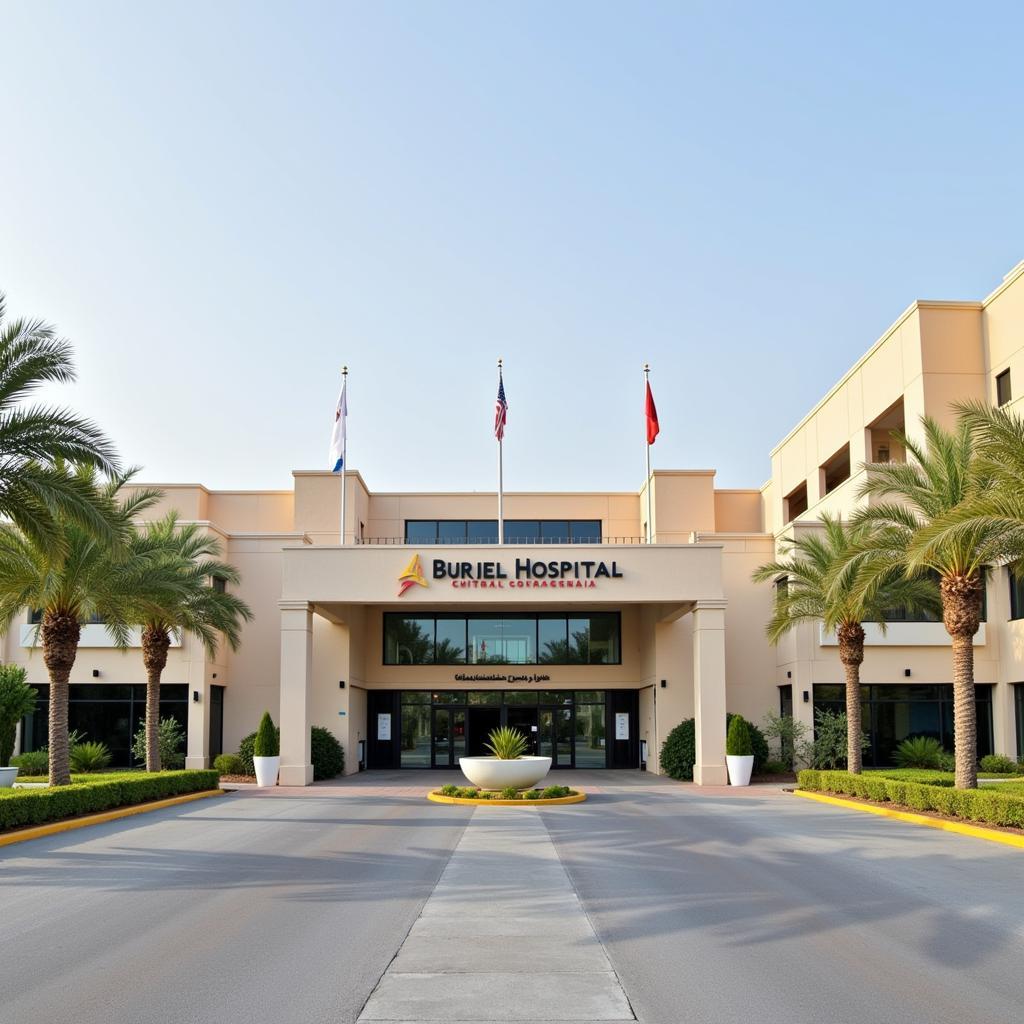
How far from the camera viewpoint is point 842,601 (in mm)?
26672

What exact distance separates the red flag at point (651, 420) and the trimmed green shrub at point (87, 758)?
18873 mm

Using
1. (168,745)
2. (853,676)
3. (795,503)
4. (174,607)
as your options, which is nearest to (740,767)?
(853,676)

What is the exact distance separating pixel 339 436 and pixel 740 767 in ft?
51.5

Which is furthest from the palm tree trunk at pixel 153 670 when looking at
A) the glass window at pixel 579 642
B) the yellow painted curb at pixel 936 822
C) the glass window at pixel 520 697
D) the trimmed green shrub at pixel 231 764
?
the yellow painted curb at pixel 936 822

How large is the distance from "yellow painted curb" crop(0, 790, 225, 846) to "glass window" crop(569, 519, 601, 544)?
18.5 m

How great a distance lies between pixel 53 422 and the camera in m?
18.3

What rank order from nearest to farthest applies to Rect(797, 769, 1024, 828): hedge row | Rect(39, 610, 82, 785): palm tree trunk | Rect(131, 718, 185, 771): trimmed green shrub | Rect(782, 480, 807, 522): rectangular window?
Rect(797, 769, 1024, 828): hedge row, Rect(39, 610, 82, 785): palm tree trunk, Rect(131, 718, 185, 771): trimmed green shrub, Rect(782, 480, 807, 522): rectangular window

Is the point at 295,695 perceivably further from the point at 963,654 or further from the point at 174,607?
the point at 963,654

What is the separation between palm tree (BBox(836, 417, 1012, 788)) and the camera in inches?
842

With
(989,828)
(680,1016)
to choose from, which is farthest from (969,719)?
(680,1016)

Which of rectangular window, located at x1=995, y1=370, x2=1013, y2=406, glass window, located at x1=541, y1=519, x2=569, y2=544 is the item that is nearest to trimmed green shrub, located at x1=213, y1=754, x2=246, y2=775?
glass window, located at x1=541, y1=519, x2=569, y2=544

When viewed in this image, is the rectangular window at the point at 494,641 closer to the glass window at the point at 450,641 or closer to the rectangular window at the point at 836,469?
the glass window at the point at 450,641

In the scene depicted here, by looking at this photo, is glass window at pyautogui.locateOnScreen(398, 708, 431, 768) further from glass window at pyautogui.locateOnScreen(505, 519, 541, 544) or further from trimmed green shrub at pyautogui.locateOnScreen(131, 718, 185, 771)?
trimmed green shrub at pyautogui.locateOnScreen(131, 718, 185, 771)

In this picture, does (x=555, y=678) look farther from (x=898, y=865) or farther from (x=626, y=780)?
(x=898, y=865)
